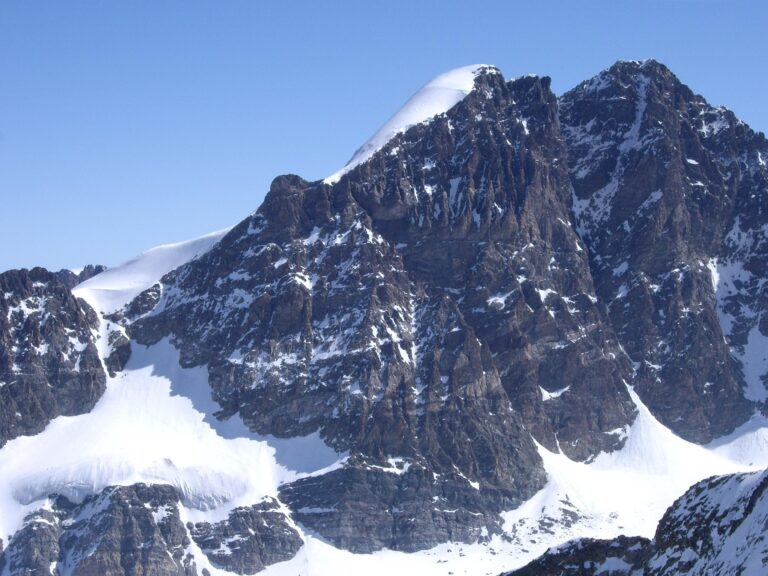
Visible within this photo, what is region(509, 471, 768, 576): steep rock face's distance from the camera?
103 m

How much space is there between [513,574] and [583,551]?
340 inches

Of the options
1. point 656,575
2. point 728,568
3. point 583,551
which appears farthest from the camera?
point 583,551

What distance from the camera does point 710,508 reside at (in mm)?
113062

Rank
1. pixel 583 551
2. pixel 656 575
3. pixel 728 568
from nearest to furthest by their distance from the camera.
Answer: pixel 728 568, pixel 656 575, pixel 583 551

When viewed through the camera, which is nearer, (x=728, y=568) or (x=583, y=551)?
(x=728, y=568)

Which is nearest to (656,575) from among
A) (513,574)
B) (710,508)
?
(710,508)

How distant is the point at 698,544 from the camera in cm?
11025

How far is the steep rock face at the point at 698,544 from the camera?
102750mm

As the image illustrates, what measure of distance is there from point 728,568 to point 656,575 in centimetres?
1036

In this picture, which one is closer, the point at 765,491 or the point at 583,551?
the point at 765,491

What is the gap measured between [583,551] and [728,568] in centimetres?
1963

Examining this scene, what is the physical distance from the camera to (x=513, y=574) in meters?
127

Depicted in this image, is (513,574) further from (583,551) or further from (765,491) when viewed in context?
(765,491)

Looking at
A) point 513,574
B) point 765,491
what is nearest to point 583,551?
point 513,574
